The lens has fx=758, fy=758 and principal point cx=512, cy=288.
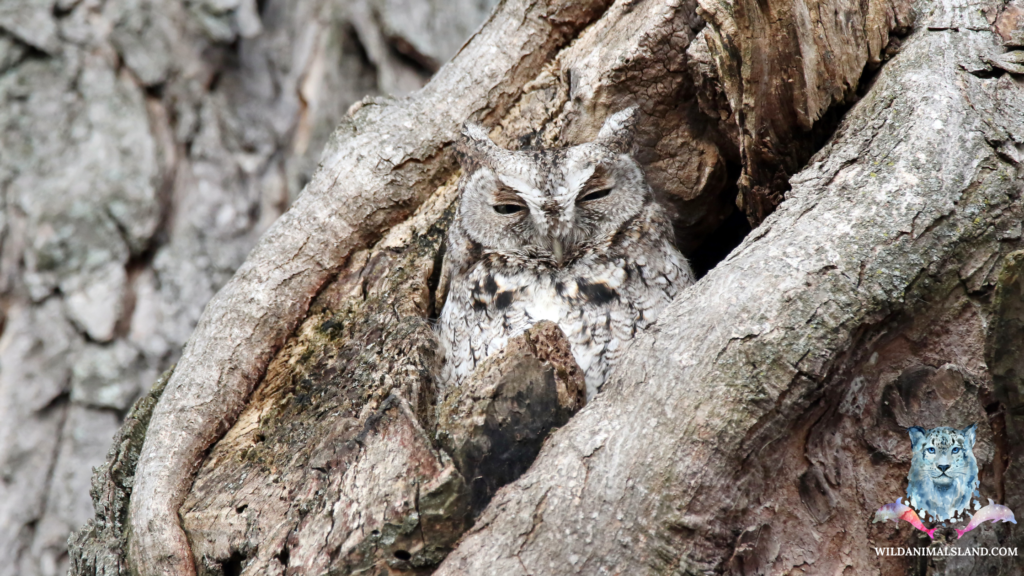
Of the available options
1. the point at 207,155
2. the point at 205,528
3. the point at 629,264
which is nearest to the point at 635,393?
the point at 629,264

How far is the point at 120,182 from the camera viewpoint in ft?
11.7

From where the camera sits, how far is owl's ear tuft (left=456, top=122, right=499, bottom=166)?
8.32 feet

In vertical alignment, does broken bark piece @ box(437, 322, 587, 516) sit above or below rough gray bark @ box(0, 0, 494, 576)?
below

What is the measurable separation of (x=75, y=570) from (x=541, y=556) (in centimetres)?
159

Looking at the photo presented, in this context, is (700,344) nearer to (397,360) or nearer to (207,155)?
(397,360)

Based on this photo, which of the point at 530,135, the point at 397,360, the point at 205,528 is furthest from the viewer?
the point at 530,135

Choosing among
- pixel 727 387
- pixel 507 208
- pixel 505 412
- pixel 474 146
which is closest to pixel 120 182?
pixel 474 146

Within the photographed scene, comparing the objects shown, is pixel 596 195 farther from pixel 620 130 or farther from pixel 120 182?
pixel 120 182

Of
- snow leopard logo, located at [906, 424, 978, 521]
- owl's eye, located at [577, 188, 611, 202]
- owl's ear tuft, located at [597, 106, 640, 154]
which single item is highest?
owl's ear tuft, located at [597, 106, 640, 154]

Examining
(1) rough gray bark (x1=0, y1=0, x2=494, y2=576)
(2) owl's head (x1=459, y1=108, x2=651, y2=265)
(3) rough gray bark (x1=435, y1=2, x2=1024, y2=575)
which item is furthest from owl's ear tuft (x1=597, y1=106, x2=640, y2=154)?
(1) rough gray bark (x1=0, y1=0, x2=494, y2=576)

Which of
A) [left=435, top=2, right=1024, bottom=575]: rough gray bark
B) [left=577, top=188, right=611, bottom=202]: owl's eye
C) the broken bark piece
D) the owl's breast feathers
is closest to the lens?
[left=435, top=2, right=1024, bottom=575]: rough gray bark

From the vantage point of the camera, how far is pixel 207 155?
3.87 meters

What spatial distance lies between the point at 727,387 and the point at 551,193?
3.00 ft

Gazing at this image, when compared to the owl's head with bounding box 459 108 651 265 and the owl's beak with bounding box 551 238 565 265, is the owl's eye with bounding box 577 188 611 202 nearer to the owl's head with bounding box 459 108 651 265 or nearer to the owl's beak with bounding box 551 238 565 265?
the owl's head with bounding box 459 108 651 265
